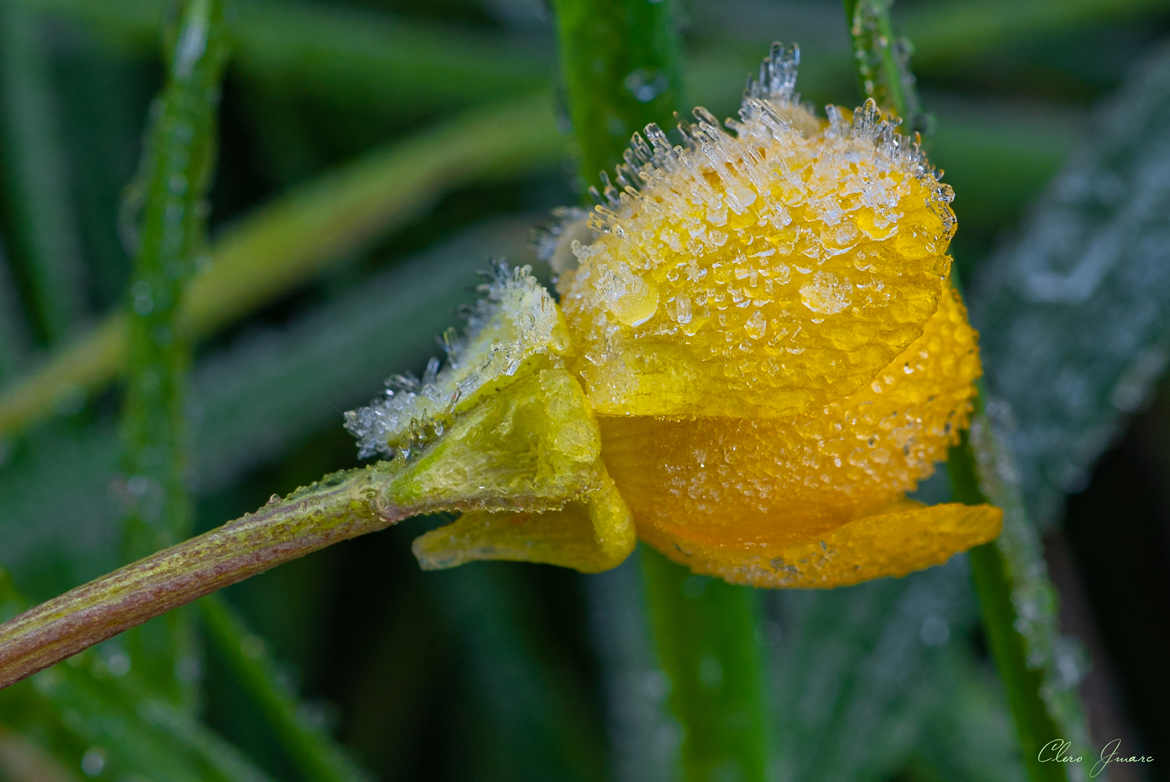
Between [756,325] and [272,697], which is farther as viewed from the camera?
[272,697]

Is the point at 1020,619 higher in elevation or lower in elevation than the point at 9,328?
lower

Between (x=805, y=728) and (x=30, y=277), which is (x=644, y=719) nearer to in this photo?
(x=805, y=728)

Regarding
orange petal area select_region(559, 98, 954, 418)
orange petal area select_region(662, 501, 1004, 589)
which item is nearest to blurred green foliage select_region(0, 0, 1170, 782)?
orange petal area select_region(662, 501, 1004, 589)

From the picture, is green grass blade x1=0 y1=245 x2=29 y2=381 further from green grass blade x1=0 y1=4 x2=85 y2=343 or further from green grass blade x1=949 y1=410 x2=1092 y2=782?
green grass blade x1=949 y1=410 x2=1092 y2=782

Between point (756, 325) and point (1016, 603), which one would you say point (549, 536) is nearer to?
point (756, 325)

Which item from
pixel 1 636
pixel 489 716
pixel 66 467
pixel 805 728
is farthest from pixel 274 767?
pixel 1 636

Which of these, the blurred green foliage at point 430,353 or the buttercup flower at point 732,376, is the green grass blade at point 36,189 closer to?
the blurred green foliage at point 430,353

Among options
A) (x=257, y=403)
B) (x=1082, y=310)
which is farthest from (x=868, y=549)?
(x=257, y=403)
